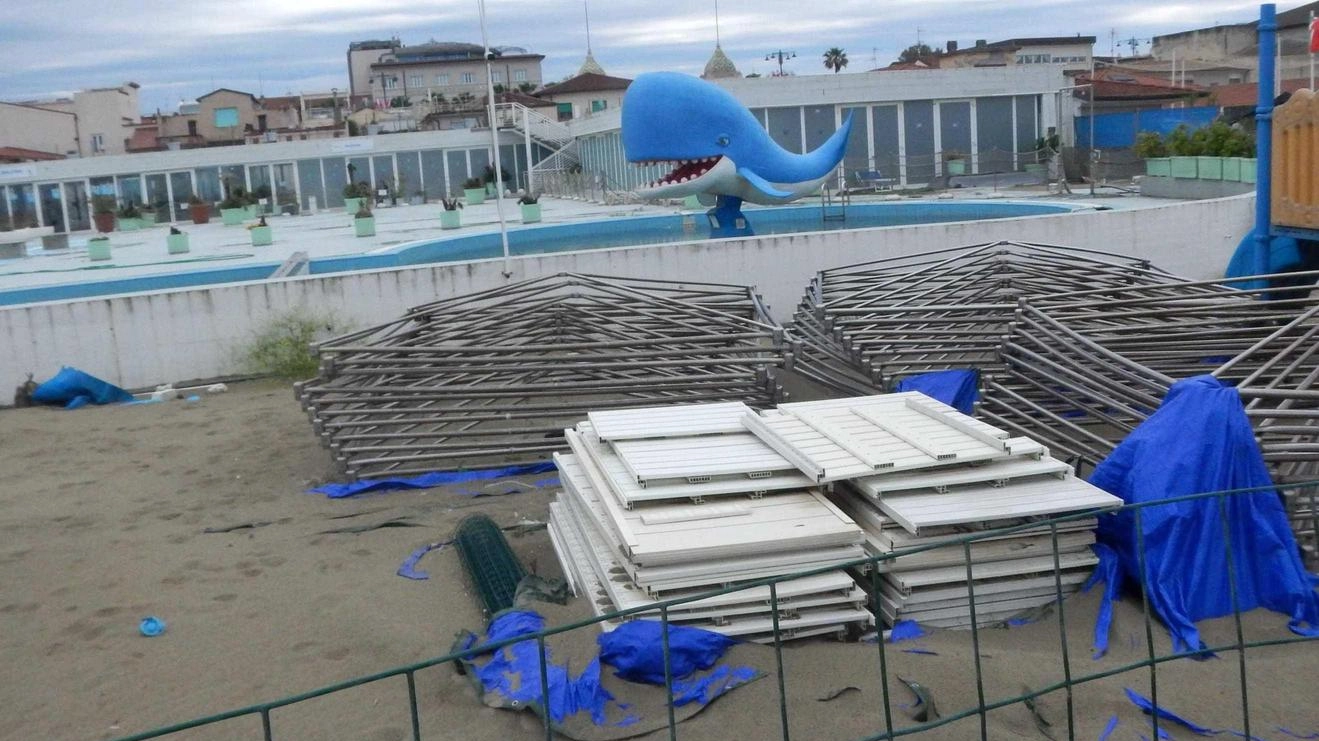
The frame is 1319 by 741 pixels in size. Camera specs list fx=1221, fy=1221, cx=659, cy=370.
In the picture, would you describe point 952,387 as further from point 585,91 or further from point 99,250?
point 585,91

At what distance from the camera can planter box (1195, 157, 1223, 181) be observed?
23.9m

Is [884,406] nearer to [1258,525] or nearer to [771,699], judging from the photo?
[1258,525]

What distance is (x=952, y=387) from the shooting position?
9.69 m

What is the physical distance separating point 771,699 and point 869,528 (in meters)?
1.41

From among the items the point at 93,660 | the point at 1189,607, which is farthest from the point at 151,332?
the point at 1189,607

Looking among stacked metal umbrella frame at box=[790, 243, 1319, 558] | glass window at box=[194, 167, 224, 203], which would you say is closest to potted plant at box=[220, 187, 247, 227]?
glass window at box=[194, 167, 224, 203]

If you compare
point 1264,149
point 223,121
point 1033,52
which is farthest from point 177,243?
point 1033,52

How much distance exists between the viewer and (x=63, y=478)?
1026cm

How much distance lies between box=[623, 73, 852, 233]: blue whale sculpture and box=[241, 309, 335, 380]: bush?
5.09m

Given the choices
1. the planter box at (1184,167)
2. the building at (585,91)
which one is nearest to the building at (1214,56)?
the building at (585,91)

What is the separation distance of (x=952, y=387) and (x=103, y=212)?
31155mm

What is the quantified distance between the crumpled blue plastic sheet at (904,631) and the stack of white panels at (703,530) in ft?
0.44

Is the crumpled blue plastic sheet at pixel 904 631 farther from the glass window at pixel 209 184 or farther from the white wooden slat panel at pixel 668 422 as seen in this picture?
the glass window at pixel 209 184

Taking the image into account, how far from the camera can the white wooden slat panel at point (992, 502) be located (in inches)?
237
